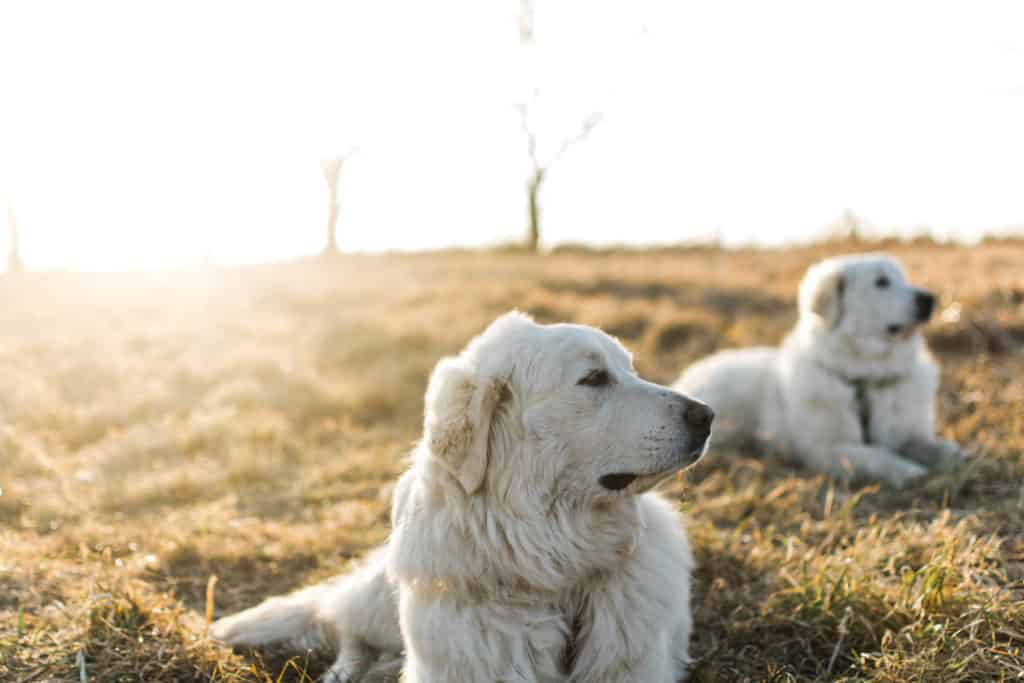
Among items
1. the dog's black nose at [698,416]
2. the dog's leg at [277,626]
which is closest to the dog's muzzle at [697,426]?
the dog's black nose at [698,416]

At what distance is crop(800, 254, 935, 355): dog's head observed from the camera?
5762mm

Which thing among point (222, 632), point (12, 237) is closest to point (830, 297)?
point (222, 632)

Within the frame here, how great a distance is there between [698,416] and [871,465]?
130 inches

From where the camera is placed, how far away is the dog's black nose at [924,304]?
18.8 ft

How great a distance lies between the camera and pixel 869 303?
5848 mm

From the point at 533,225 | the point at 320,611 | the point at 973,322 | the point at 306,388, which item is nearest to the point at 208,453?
the point at 306,388

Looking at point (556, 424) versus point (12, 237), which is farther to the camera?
point (12, 237)

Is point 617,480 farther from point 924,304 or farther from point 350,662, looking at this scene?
point 924,304

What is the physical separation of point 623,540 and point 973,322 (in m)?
6.82

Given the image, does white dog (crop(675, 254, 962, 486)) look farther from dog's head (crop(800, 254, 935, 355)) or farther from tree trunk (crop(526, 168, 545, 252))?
tree trunk (crop(526, 168, 545, 252))

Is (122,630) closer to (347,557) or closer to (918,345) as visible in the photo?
(347,557)

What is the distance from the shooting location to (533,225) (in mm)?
23953

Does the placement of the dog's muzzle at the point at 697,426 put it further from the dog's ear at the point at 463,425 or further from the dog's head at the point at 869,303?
the dog's head at the point at 869,303

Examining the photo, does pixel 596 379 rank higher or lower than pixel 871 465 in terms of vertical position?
higher
